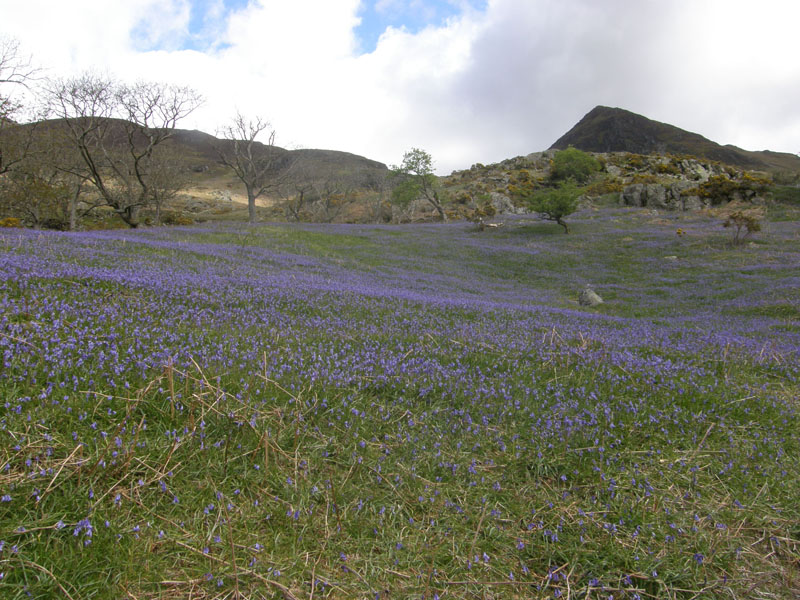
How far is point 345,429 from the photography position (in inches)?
164

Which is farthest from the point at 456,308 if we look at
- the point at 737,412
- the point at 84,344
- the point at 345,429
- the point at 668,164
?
the point at 668,164

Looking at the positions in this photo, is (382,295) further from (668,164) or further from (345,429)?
(668,164)

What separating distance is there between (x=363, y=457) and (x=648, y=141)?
153 m

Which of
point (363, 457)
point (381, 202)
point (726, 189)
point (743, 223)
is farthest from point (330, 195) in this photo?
point (363, 457)

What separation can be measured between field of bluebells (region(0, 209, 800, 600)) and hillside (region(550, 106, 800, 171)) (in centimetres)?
12685

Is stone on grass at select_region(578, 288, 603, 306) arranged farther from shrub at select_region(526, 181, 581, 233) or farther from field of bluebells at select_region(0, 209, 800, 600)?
shrub at select_region(526, 181, 581, 233)

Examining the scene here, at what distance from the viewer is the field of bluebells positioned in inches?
103

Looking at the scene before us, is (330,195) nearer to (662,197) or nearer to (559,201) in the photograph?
(559,201)

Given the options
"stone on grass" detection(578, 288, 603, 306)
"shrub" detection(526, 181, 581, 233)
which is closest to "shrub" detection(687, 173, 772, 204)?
"shrub" detection(526, 181, 581, 233)

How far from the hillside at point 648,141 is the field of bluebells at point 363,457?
127m

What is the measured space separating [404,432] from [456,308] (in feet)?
24.5

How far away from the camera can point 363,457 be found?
12.4 feet

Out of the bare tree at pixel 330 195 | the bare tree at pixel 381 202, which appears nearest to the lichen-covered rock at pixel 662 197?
the bare tree at pixel 381 202

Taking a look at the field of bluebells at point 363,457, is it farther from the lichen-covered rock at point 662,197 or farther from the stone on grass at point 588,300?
the lichen-covered rock at point 662,197
